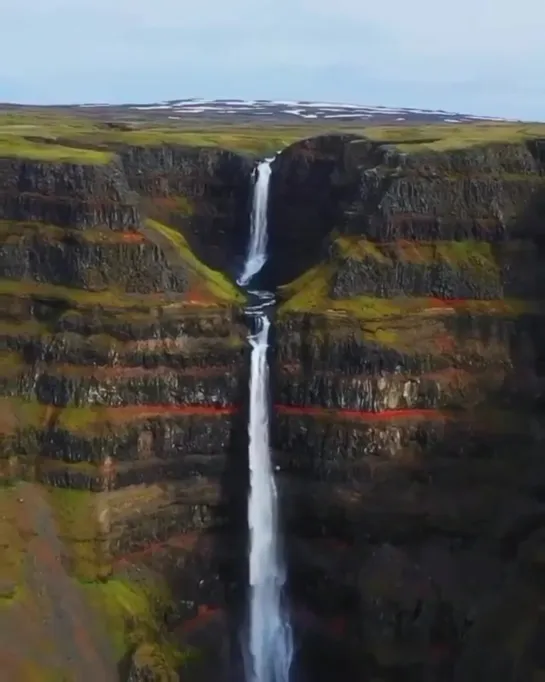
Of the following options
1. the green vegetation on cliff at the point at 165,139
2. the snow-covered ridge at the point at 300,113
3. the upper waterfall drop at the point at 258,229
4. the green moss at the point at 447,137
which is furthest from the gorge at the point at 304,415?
the snow-covered ridge at the point at 300,113

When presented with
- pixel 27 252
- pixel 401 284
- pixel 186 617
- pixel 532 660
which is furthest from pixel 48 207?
pixel 532 660

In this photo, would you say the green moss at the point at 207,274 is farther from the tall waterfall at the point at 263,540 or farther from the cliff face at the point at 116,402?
the tall waterfall at the point at 263,540

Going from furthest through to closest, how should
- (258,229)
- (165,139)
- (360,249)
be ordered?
(165,139), (258,229), (360,249)

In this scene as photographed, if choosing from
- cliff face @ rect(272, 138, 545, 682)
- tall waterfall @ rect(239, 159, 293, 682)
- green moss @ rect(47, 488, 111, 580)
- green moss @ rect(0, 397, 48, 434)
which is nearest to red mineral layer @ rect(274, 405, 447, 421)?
cliff face @ rect(272, 138, 545, 682)

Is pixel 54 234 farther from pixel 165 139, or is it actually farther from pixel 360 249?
pixel 360 249


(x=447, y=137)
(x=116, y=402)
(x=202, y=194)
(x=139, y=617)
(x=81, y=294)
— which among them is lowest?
(x=139, y=617)

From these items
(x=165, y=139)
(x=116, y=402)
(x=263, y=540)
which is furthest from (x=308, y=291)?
(x=165, y=139)

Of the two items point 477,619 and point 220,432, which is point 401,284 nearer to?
point 220,432
